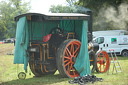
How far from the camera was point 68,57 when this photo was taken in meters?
11.5

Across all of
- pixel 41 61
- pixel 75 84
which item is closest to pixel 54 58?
pixel 41 61

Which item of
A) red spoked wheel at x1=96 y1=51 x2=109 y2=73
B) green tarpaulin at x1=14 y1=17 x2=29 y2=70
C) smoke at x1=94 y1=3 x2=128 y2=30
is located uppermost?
smoke at x1=94 y1=3 x2=128 y2=30

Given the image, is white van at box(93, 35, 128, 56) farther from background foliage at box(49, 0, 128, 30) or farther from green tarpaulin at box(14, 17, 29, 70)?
green tarpaulin at box(14, 17, 29, 70)

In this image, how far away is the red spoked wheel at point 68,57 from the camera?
36.4 feet

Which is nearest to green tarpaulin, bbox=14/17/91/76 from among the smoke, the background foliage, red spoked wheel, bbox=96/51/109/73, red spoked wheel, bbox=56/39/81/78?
red spoked wheel, bbox=56/39/81/78

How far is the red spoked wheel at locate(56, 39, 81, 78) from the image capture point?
11102 millimetres

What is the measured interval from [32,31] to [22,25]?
982mm

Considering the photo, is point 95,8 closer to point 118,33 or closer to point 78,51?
point 118,33

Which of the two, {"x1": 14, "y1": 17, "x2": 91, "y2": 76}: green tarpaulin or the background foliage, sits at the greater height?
the background foliage

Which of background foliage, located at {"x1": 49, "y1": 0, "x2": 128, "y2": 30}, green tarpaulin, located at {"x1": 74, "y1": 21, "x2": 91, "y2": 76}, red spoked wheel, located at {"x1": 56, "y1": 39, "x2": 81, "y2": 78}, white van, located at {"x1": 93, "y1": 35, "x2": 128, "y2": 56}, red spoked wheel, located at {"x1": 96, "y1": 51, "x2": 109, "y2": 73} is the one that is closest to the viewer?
red spoked wheel, located at {"x1": 56, "y1": 39, "x2": 81, "y2": 78}

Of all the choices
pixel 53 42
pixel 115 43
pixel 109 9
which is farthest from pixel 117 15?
pixel 53 42

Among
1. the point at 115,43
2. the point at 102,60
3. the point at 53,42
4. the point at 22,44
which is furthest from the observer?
the point at 115,43

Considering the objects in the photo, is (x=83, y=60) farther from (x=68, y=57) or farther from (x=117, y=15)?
(x=117, y=15)

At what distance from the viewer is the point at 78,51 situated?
469 inches
